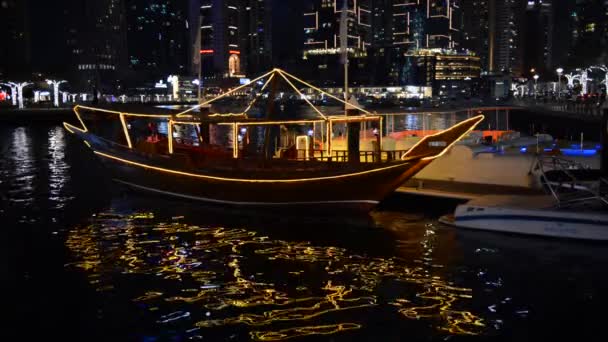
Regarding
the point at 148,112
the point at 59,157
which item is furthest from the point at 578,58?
the point at 148,112

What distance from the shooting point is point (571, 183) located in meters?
19.6

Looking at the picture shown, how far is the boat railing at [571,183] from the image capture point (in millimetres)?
18422

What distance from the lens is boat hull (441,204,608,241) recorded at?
17.6 m

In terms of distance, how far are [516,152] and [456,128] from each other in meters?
7.28

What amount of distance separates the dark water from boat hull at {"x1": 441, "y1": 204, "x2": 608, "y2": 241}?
0.33 m

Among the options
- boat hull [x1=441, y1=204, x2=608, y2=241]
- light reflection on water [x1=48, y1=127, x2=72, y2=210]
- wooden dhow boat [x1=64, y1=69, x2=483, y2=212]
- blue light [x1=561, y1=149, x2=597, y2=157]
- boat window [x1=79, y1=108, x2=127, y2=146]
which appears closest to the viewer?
boat hull [x1=441, y1=204, x2=608, y2=241]

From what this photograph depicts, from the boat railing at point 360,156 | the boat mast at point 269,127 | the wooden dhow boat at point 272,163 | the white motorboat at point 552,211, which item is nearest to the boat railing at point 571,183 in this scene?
the white motorboat at point 552,211

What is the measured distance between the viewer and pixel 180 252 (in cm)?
1778

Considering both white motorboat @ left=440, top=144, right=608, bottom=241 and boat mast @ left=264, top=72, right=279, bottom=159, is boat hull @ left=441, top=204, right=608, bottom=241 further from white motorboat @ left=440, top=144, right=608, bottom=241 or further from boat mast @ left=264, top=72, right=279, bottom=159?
boat mast @ left=264, top=72, right=279, bottom=159

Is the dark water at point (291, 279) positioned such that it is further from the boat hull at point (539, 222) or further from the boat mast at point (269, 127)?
the boat mast at point (269, 127)

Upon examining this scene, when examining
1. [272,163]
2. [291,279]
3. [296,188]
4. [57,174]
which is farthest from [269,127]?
[57,174]

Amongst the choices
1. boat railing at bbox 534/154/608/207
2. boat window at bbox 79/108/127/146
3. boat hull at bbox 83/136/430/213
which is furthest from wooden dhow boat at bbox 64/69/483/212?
boat railing at bbox 534/154/608/207

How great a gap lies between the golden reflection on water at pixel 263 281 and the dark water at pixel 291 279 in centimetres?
4

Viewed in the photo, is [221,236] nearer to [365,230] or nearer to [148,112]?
[365,230]
